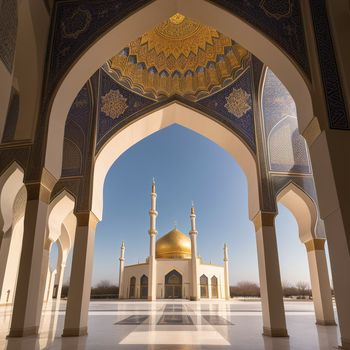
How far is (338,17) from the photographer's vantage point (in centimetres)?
404

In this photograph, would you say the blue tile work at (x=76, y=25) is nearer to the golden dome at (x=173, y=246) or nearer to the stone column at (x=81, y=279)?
the stone column at (x=81, y=279)

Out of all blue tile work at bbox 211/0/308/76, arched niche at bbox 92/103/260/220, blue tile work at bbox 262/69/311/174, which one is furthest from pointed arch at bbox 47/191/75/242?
blue tile work at bbox 211/0/308/76

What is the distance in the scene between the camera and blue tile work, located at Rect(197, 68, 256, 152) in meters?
6.89

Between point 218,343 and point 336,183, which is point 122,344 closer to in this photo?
point 218,343

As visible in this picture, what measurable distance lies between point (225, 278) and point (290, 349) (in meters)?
20.9

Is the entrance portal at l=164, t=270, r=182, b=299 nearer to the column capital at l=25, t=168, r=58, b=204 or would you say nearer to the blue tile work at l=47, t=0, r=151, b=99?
the column capital at l=25, t=168, r=58, b=204

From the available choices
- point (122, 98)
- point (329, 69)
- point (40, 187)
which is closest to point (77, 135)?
point (122, 98)

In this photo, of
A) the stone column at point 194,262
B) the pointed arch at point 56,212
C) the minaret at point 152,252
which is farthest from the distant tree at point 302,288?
the pointed arch at point 56,212

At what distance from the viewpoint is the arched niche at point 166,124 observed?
256 inches

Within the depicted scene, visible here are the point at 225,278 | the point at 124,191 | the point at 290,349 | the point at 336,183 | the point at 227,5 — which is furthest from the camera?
the point at 225,278

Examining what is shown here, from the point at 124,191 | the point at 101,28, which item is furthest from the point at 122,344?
the point at 124,191

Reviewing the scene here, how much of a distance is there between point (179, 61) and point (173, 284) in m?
17.4

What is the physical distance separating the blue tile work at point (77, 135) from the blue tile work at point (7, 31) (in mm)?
3679

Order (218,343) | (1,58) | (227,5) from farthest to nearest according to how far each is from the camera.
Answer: (227,5) < (218,343) < (1,58)
